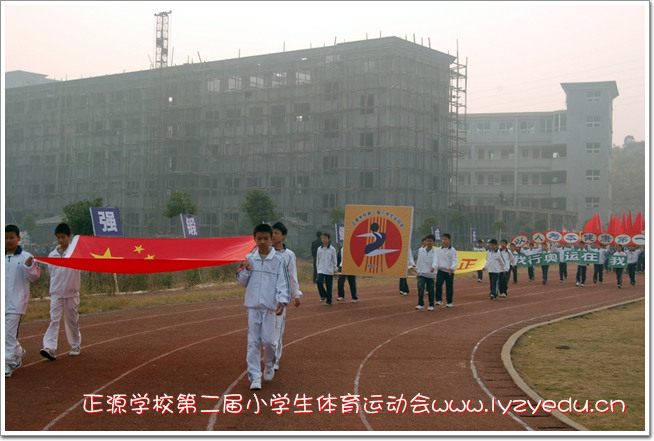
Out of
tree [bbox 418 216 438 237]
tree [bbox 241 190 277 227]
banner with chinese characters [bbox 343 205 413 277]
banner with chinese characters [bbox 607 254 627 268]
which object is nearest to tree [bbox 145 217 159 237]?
tree [bbox 241 190 277 227]

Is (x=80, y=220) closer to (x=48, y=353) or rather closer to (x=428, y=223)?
(x=48, y=353)

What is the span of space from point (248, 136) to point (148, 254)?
5283 cm

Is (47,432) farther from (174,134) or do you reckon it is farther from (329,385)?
(174,134)

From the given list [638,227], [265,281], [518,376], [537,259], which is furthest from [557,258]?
[265,281]

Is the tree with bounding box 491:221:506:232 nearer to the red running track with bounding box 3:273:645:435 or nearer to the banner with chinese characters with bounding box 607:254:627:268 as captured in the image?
the banner with chinese characters with bounding box 607:254:627:268

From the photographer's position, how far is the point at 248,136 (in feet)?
209

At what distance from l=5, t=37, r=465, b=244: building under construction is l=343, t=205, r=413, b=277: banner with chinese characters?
3900cm

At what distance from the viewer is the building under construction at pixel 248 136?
193 ft

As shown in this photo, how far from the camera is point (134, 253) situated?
38.1ft

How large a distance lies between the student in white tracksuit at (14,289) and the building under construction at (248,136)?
49194 mm

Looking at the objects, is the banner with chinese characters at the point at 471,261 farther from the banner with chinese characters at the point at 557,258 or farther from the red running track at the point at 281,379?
the red running track at the point at 281,379

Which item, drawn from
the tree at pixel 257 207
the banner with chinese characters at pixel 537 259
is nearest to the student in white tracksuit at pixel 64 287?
the banner with chinese characters at pixel 537 259

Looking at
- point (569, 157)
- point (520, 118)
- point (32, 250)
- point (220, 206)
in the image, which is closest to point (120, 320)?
point (32, 250)

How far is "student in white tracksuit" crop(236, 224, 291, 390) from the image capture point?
8.67 m
